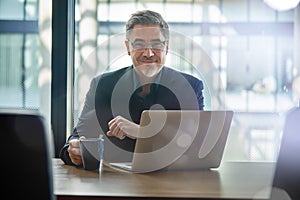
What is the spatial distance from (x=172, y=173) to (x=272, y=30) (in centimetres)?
156

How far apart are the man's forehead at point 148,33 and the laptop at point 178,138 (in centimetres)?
79

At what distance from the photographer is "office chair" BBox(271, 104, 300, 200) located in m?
1.10

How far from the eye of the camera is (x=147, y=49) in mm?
2322

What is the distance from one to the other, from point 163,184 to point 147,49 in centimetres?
102

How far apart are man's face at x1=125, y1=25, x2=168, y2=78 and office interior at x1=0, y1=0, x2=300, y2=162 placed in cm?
48

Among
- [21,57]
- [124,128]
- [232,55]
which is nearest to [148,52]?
[124,128]

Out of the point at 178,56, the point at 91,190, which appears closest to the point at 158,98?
the point at 178,56

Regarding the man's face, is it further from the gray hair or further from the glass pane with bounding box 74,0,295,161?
the glass pane with bounding box 74,0,295,161

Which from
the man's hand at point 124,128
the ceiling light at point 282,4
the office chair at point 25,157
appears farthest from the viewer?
the ceiling light at point 282,4

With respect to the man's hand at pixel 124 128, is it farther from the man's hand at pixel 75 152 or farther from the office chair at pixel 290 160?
the office chair at pixel 290 160

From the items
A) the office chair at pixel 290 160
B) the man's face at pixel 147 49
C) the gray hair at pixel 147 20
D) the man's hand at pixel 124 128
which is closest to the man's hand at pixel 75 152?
the man's hand at pixel 124 128

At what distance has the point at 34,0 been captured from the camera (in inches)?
114

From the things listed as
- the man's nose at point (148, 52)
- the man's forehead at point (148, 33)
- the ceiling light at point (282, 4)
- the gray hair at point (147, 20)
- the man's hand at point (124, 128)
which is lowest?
the man's hand at point (124, 128)

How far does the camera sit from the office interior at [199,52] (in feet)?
9.36
